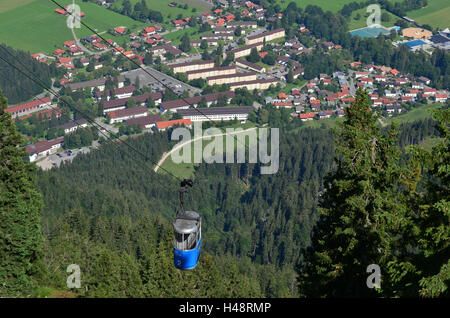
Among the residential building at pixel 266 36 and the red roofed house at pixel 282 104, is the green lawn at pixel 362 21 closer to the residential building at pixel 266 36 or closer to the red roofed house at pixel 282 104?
the residential building at pixel 266 36

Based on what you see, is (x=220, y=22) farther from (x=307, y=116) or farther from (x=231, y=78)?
(x=307, y=116)

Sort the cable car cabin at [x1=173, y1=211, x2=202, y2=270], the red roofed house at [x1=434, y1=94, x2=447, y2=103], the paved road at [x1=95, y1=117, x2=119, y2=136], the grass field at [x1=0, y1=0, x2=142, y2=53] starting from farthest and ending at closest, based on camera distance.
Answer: the grass field at [x1=0, y1=0, x2=142, y2=53] < the red roofed house at [x1=434, y1=94, x2=447, y2=103] < the paved road at [x1=95, y1=117, x2=119, y2=136] < the cable car cabin at [x1=173, y1=211, x2=202, y2=270]

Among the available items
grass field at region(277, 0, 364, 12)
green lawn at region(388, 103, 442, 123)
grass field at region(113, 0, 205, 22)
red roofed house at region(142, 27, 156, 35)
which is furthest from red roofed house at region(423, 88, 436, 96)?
grass field at region(113, 0, 205, 22)

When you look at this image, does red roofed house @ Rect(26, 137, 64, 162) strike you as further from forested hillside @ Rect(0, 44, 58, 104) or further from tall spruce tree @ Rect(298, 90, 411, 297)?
tall spruce tree @ Rect(298, 90, 411, 297)

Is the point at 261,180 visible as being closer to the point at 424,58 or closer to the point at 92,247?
the point at 92,247

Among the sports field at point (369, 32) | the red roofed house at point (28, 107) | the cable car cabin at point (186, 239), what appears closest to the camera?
the cable car cabin at point (186, 239)

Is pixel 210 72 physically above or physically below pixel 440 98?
above

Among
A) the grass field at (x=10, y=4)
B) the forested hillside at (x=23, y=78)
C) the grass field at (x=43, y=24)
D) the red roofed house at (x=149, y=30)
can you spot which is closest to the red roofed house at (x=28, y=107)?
the forested hillside at (x=23, y=78)

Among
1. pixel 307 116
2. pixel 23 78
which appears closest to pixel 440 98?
pixel 307 116
